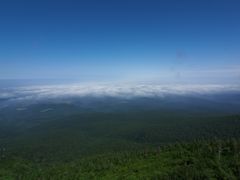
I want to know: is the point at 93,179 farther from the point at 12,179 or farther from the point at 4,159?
the point at 4,159

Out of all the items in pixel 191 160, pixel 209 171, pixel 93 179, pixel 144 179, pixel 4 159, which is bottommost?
pixel 4 159

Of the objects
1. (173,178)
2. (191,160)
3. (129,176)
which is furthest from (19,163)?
(173,178)

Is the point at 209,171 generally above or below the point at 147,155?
above

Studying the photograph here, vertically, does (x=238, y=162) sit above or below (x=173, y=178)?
above

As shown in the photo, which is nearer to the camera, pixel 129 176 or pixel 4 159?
pixel 129 176

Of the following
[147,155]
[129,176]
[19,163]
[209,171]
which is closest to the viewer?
[209,171]

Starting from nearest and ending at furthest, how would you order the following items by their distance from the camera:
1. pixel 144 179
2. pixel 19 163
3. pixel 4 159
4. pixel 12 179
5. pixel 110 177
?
pixel 144 179, pixel 110 177, pixel 12 179, pixel 19 163, pixel 4 159

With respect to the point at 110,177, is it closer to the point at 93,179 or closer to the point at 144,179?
the point at 93,179

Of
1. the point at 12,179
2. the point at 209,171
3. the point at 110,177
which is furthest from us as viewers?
the point at 12,179

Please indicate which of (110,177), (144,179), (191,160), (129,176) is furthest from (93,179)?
(191,160)
